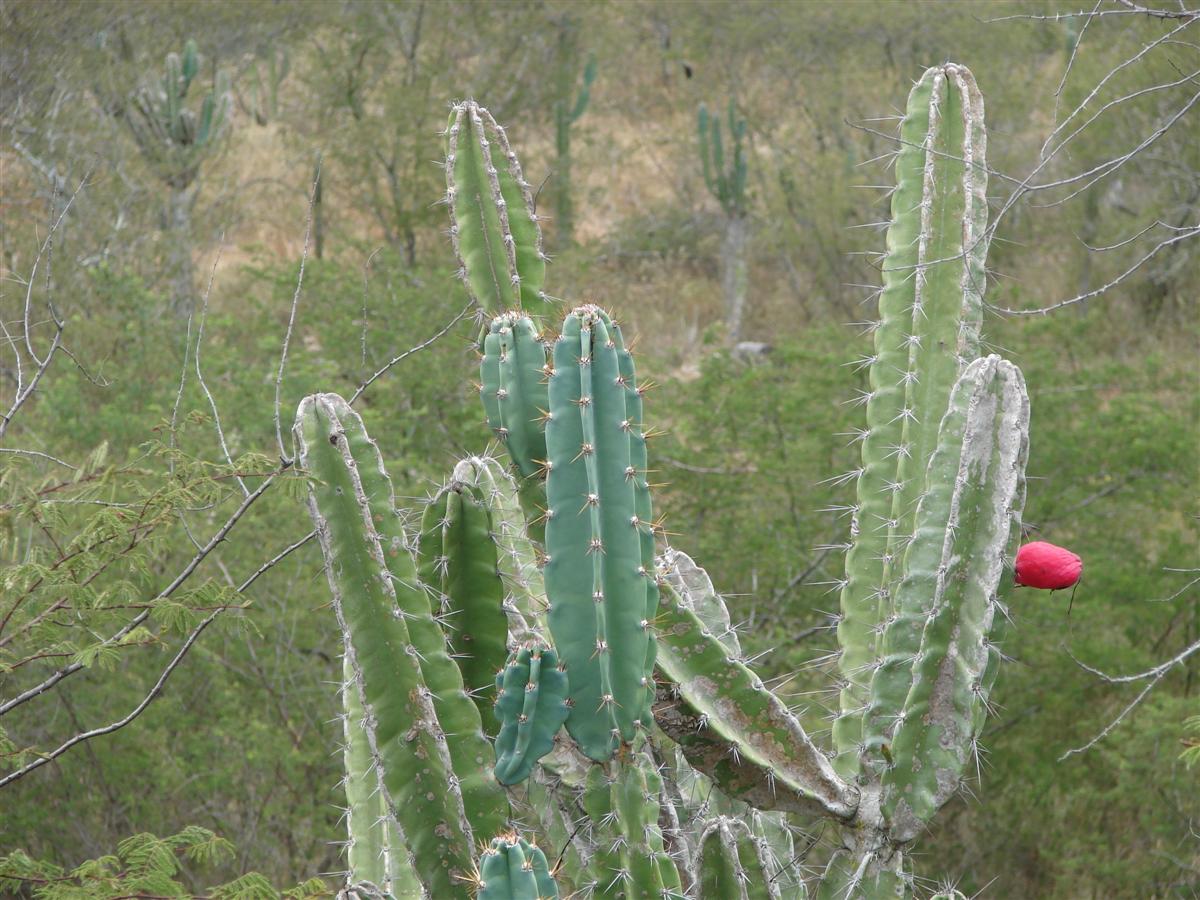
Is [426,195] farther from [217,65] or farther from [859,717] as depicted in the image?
[859,717]

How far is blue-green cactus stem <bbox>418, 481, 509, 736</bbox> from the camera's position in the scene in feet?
11.2

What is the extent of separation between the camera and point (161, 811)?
25.1 ft

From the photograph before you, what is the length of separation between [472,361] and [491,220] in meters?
7.34

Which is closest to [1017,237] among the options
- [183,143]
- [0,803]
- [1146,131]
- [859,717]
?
[1146,131]

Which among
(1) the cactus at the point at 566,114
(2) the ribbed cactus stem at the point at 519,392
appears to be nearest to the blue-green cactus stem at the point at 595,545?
(2) the ribbed cactus stem at the point at 519,392

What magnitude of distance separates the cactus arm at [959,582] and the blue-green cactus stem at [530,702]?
0.95 meters

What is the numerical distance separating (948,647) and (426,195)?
1470cm

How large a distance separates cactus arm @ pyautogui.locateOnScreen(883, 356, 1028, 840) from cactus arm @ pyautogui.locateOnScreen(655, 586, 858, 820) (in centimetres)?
19

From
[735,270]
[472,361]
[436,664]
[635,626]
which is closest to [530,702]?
[635,626]

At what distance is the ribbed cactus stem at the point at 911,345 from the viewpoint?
13.0 feet

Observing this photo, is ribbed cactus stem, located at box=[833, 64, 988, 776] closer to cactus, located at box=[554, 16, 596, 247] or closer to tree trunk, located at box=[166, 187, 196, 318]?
tree trunk, located at box=[166, 187, 196, 318]

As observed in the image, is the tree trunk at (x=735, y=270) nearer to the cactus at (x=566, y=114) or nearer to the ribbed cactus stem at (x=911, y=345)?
the cactus at (x=566, y=114)

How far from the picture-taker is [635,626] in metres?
3.15

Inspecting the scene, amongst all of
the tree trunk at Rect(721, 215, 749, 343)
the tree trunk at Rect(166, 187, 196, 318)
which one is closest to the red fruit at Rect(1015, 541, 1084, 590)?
the tree trunk at Rect(166, 187, 196, 318)
